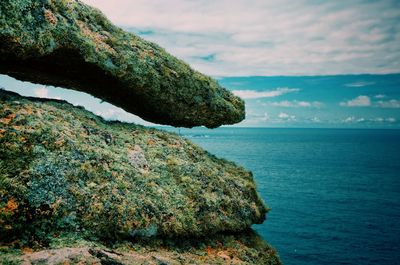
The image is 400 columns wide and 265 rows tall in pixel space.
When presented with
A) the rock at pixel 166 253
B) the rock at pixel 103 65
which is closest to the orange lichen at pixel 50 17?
the rock at pixel 103 65

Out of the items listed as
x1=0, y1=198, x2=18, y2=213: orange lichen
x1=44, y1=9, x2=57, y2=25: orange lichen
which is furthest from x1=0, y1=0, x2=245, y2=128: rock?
x1=0, y1=198, x2=18, y2=213: orange lichen

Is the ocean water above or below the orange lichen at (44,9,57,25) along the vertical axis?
below

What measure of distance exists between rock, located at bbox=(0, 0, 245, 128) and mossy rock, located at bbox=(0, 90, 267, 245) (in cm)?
160

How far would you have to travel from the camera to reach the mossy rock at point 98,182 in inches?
382

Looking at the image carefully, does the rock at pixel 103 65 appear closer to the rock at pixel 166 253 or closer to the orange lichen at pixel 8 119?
the orange lichen at pixel 8 119

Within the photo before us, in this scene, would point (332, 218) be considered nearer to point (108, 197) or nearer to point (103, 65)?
point (103, 65)

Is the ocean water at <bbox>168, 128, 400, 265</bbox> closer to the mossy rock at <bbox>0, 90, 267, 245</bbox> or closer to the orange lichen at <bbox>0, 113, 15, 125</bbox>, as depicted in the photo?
the mossy rock at <bbox>0, 90, 267, 245</bbox>

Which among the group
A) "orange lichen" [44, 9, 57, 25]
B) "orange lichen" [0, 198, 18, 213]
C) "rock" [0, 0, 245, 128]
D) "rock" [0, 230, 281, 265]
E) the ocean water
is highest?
"orange lichen" [44, 9, 57, 25]

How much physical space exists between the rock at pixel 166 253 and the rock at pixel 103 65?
6.81m

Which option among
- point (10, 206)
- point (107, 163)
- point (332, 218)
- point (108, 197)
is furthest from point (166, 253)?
point (332, 218)

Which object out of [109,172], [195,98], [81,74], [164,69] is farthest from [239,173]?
[81,74]

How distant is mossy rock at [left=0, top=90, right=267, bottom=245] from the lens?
9711 mm

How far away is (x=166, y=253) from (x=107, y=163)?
387cm

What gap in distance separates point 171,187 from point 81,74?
6.63 metres
